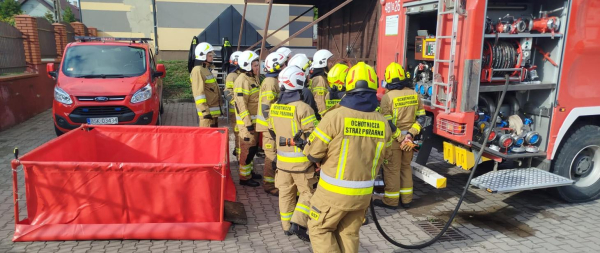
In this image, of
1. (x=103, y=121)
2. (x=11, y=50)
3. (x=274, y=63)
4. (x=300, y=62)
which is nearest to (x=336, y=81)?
(x=300, y=62)

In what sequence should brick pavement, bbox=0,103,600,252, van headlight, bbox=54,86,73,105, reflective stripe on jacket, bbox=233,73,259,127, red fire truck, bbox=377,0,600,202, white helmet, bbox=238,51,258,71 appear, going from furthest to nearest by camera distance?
van headlight, bbox=54,86,73,105, white helmet, bbox=238,51,258,71, reflective stripe on jacket, bbox=233,73,259,127, red fire truck, bbox=377,0,600,202, brick pavement, bbox=0,103,600,252

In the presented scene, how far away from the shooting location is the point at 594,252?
164 inches

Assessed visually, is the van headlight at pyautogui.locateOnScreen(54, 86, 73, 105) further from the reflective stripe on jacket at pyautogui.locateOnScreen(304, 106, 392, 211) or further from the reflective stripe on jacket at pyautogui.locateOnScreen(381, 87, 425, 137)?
the reflective stripe on jacket at pyautogui.locateOnScreen(304, 106, 392, 211)

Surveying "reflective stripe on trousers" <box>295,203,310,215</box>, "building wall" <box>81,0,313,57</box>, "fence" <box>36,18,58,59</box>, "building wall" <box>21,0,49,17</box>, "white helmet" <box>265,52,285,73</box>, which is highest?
"building wall" <box>21,0,49,17</box>

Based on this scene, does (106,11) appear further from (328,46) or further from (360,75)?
(360,75)

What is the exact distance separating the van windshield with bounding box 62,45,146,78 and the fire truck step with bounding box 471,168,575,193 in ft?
21.2

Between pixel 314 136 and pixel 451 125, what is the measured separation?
2426 millimetres

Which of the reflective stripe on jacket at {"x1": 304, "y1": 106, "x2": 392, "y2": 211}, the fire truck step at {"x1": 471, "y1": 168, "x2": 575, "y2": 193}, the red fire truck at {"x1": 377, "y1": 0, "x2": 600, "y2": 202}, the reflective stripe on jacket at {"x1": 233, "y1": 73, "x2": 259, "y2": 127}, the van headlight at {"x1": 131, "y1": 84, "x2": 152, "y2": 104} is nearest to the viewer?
the reflective stripe on jacket at {"x1": 304, "y1": 106, "x2": 392, "y2": 211}

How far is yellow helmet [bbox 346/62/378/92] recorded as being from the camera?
9.95 ft

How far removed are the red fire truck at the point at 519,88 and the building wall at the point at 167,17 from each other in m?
17.7

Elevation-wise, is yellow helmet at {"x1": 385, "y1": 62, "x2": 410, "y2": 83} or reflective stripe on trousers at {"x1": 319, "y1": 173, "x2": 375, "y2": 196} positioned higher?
yellow helmet at {"x1": 385, "y1": 62, "x2": 410, "y2": 83}

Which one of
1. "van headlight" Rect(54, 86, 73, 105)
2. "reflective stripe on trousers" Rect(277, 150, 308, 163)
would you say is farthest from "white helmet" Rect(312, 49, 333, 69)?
"van headlight" Rect(54, 86, 73, 105)

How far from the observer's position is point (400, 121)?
496 centimetres

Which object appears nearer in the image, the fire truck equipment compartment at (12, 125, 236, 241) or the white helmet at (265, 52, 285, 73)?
the fire truck equipment compartment at (12, 125, 236, 241)
